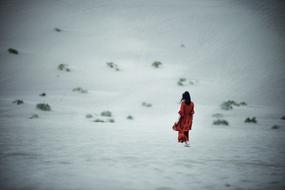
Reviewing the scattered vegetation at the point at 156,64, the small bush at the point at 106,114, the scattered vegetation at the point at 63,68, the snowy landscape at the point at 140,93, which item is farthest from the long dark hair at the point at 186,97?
the scattered vegetation at the point at 156,64

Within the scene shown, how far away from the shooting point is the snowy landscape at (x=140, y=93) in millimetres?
5191

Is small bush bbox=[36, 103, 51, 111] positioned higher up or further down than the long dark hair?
higher up

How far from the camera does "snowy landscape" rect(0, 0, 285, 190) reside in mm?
5191

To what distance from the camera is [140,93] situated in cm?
→ 2044

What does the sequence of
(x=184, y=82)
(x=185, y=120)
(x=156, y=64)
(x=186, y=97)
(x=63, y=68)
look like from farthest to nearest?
(x=156, y=64) → (x=63, y=68) → (x=184, y=82) → (x=185, y=120) → (x=186, y=97)

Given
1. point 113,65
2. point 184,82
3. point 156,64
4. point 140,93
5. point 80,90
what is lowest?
point 80,90

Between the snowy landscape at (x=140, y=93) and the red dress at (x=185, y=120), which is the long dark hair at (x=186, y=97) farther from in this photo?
the snowy landscape at (x=140, y=93)

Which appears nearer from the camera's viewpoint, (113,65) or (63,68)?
(63,68)

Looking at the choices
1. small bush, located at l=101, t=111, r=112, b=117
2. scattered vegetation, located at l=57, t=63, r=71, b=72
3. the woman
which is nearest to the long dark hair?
the woman

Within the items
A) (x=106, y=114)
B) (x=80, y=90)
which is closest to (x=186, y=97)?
(x=106, y=114)

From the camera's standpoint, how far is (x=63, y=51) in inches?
1065

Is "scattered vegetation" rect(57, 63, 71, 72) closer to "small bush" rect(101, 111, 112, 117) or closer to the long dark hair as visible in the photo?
"small bush" rect(101, 111, 112, 117)

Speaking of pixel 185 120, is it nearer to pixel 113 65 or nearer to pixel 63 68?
pixel 113 65

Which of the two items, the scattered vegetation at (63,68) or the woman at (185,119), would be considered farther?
the scattered vegetation at (63,68)
